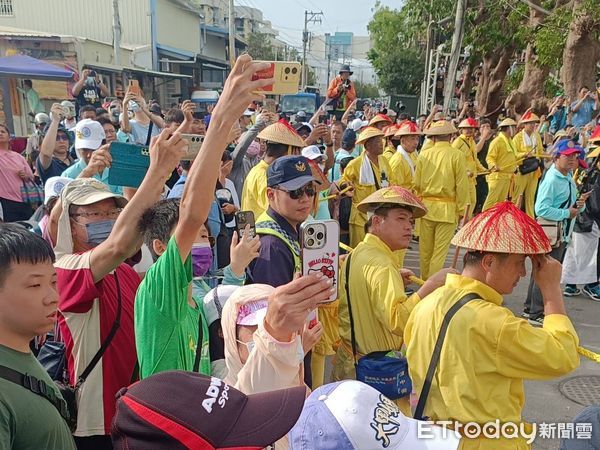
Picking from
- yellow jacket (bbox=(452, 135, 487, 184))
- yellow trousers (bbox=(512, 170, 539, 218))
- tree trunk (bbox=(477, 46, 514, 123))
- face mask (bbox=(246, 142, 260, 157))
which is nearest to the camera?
face mask (bbox=(246, 142, 260, 157))

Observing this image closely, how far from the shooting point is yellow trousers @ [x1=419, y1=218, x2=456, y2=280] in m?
6.21

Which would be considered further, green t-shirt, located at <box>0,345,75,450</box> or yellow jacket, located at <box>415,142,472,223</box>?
yellow jacket, located at <box>415,142,472,223</box>

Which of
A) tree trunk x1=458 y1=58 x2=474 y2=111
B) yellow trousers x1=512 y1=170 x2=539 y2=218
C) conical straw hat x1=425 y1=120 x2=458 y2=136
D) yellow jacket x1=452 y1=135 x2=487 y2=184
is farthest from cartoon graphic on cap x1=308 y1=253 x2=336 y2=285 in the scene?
tree trunk x1=458 y1=58 x2=474 y2=111

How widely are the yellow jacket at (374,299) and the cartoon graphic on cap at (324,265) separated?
655mm

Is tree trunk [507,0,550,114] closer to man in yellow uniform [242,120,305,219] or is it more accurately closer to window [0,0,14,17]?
man in yellow uniform [242,120,305,219]

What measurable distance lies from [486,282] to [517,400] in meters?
0.51

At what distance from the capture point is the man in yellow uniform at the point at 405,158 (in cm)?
675

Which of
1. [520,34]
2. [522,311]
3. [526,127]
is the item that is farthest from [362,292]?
[520,34]

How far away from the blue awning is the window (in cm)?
2258

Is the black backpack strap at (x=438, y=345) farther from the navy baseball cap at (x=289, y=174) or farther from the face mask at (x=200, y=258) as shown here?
the navy baseball cap at (x=289, y=174)

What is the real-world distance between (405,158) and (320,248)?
17.7 feet

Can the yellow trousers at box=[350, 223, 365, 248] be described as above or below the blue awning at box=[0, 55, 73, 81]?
below

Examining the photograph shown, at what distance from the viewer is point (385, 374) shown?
8.63 feet

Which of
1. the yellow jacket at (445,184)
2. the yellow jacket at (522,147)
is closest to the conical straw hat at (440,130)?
the yellow jacket at (445,184)
